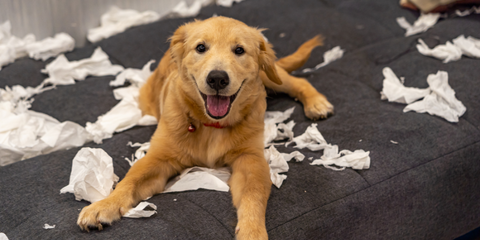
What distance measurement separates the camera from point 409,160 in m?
1.97

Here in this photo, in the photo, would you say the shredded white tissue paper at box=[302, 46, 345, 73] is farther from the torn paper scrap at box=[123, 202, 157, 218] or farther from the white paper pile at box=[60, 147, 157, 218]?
the torn paper scrap at box=[123, 202, 157, 218]

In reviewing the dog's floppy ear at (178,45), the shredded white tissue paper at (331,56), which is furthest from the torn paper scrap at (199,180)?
the shredded white tissue paper at (331,56)

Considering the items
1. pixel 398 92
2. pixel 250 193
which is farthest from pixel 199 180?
pixel 398 92

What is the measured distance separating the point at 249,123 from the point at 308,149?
0.37m

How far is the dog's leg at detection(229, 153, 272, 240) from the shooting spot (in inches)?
58.8

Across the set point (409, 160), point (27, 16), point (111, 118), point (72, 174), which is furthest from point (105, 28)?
point (409, 160)

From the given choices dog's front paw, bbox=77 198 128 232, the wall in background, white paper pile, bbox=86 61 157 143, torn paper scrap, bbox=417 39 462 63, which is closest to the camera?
dog's front paw, bbox=77 198 128 232

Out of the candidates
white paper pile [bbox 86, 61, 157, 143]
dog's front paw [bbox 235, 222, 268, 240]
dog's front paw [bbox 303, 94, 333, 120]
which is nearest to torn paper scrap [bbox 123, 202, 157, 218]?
dog's front paw [bbox 235, 222, 268, 240]

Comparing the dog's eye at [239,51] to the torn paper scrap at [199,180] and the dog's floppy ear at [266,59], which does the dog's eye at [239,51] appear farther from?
the torn paper scrap at [199,180]

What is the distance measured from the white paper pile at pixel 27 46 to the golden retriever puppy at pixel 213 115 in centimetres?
165

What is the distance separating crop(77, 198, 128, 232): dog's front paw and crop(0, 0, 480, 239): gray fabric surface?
0.03m

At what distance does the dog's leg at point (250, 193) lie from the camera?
1493 millimetres

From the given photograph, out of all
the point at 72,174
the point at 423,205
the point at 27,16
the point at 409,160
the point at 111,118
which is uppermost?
the point at 27,16

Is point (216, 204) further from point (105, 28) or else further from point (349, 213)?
point (105, 28)
